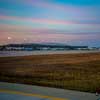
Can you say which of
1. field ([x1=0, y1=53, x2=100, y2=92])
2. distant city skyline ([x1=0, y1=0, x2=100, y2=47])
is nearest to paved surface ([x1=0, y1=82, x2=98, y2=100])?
field ([x1=0, y1=53, x2=100, y2=92])

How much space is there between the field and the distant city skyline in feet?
1.36

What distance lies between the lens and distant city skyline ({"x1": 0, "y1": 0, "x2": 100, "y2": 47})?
15.5 feet

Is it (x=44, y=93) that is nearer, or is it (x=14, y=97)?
(x=14, y=97)

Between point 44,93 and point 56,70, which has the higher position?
point 56,70

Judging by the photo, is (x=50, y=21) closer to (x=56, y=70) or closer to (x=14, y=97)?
(x=56, y=70)

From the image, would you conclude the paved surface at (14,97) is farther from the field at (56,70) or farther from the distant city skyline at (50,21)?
the distant city skyline at (50,21)

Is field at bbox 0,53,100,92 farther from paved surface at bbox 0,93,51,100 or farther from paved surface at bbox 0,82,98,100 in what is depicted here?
paved surface at bbox 0,93,51,100

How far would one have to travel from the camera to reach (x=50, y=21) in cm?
516

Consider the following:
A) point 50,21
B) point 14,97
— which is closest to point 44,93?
point 14,97

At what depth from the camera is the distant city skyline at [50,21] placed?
473cm

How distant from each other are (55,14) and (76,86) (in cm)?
162

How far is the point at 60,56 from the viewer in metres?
4.99

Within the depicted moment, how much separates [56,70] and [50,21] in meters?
A: 1.09

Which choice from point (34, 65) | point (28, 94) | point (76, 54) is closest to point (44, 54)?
point (34, 65)
